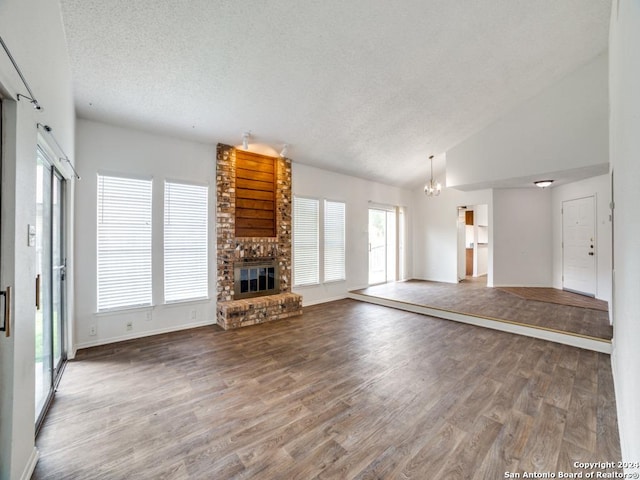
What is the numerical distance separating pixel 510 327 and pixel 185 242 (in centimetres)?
522

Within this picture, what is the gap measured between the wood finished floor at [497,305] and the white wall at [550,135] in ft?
8.00

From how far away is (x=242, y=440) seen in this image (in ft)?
6.39

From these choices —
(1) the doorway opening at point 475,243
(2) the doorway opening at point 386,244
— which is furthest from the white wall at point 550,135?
(1) the doorway opening at point 475,243

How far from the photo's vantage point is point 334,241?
6.39m

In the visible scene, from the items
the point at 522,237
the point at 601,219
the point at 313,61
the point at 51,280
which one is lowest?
the point at 51,280

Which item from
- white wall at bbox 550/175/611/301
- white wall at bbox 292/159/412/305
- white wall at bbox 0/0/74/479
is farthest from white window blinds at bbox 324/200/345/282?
white wall at bbox 550/175/611/301

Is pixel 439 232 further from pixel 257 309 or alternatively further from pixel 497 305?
pixel 257 309

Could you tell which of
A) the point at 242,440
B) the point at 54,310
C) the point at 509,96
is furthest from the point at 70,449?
the point at 509,96

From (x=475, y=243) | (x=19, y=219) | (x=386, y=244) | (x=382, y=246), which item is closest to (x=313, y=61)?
(x=19, y=219)

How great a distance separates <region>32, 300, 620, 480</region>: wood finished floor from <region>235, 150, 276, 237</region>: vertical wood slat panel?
2.09 m

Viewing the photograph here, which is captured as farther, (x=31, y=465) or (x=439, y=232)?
(x=439, y=232)

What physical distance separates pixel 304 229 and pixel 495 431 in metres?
4.47

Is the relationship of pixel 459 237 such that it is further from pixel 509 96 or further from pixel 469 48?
pixel 469 48

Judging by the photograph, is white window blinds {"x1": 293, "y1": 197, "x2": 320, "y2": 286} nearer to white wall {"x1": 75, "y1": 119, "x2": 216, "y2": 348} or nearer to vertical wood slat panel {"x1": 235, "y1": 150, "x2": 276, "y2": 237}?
vertical wood slat panel {"x1": 235, "y1": 150, "x2": 276, "y2": 237}
